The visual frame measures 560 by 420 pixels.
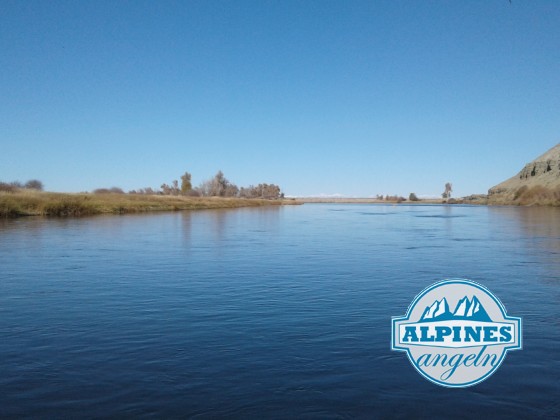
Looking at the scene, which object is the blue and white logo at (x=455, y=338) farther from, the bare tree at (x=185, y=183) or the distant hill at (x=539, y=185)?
the bare tree at (x=185, y=183)

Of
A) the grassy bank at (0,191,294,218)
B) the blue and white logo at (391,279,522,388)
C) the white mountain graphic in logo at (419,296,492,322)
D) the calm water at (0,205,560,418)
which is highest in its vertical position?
the grassy bank at (0,191,294,218)

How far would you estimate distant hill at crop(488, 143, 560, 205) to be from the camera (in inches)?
5738

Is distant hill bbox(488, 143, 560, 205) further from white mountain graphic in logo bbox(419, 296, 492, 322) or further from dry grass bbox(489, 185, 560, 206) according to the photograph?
white mountain graphic in logo bbox(419, 296, 492, 322)

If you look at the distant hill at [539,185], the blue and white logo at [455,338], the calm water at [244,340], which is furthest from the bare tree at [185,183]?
the blue and white logo at [455,338]

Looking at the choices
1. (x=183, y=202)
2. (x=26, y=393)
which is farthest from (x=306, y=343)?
(x=183, y=202)

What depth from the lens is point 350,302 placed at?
39.6ft

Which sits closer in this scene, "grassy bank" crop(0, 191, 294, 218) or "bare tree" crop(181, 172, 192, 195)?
"grassy bank" crop(0, 191, 294, 218)

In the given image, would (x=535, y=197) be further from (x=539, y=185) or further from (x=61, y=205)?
(x=61, y=205)

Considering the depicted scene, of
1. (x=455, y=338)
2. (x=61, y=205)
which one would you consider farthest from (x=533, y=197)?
(x=455, y=338)

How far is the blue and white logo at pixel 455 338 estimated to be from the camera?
277 inches

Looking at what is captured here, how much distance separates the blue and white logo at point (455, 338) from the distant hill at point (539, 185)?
464 feet

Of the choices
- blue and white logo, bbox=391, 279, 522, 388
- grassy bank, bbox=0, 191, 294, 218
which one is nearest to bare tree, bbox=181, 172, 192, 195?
grassy bank, bbox=0, 191, 294, 218

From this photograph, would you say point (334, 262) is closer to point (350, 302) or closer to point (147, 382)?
point (350, 302)

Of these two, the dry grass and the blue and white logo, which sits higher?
the dry grass
